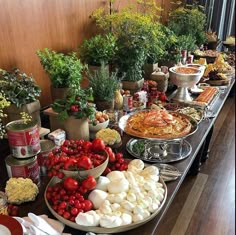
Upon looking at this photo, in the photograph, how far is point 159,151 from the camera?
1.30m

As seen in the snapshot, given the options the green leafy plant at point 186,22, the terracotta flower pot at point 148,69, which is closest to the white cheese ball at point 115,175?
the terracotta flower pot at point 148,69

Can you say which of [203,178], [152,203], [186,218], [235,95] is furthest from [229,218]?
[235,95]

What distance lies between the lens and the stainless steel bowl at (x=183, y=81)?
1.85 meters

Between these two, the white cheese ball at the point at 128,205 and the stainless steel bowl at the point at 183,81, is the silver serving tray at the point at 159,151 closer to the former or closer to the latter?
the white cheese ball at the point at 128,205

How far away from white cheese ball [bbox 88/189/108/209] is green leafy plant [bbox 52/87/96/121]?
38cm

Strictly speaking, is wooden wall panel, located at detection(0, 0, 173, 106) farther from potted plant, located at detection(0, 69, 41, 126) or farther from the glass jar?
the glass jar

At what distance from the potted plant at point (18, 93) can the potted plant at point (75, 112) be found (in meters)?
0.10

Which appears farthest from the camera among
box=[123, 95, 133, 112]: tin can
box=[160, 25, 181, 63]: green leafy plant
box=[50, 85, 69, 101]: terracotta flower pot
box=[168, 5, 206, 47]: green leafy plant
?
box=[168, 5, 206, 47]: green leafy plant

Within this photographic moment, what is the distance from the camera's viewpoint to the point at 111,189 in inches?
37.1

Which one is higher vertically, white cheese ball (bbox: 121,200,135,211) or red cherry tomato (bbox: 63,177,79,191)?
red cherry tomato (bbox: 63,177,79,191)

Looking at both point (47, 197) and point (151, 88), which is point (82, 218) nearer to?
point (47, 197)

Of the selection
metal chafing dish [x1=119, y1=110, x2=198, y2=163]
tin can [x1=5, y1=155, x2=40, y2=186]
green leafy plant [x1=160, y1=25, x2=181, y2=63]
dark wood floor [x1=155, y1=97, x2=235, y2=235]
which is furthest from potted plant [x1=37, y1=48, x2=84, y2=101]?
green leafy plant [x1=160, y1=25, x2=181, y2=63]

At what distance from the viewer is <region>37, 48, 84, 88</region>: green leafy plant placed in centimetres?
138

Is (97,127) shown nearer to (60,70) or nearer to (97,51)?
(60,70)
